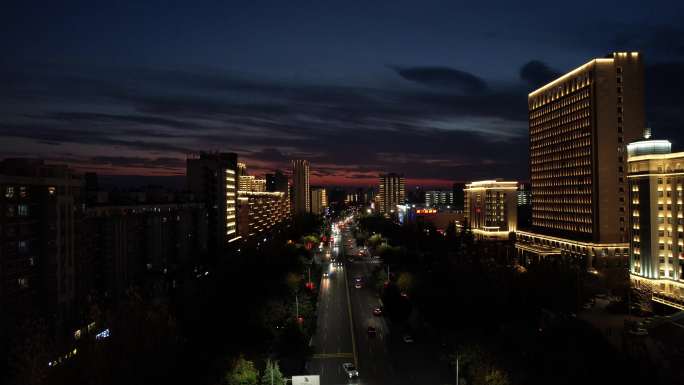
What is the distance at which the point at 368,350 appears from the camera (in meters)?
35.9

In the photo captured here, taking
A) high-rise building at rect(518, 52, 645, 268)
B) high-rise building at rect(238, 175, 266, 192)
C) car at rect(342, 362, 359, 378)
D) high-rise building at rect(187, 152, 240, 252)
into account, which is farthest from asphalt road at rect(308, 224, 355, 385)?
high-rise building at rect(238, 175, 266, 192)

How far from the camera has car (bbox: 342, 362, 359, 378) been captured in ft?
99.1

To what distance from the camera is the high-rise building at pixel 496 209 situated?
323ft

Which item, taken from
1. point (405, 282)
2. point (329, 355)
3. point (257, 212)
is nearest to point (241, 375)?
point (329, 355)

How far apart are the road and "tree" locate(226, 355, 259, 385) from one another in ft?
15.8

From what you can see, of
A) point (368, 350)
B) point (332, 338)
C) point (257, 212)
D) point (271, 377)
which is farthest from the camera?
point (257, 212)

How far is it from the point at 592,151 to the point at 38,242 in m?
60.3

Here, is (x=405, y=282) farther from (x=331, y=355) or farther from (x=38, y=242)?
(x=38, y=242)

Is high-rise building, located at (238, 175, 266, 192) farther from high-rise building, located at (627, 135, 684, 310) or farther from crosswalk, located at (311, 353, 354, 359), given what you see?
crosswalk, located at (311, 353, 354, 359)

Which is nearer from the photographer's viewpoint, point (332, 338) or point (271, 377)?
point (271, 377)

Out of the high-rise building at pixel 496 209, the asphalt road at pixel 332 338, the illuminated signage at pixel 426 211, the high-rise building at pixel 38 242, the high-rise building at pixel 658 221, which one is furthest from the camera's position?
the illuminated signage at pixel 426 211

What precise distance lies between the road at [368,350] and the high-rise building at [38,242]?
64.7 ft

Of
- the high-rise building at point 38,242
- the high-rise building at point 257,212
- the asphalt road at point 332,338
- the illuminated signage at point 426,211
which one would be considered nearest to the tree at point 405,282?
the asphalt road at point 332,338

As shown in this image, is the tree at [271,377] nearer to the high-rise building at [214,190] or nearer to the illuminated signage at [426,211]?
the high-rise building at [214,190]
